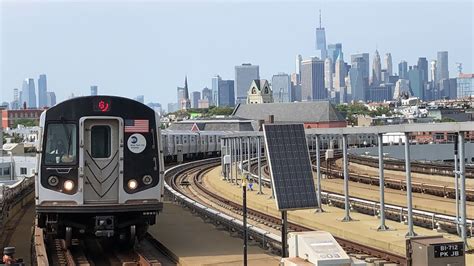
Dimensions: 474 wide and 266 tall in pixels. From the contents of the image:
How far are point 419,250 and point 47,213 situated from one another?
7.58 metres

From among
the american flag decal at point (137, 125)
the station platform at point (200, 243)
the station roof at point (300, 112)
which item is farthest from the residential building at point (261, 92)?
the american flag decal at point (137, 125)

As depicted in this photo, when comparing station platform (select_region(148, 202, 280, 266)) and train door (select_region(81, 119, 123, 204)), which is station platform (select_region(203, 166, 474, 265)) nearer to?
station platform (select_region(148, 202, 280, 266))

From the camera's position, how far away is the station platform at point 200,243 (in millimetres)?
14930

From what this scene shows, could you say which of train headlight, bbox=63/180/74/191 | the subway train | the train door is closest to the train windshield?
the subway train

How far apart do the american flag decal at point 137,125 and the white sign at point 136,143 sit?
124 mm

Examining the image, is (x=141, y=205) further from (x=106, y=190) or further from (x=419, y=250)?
(x=419, y=250)

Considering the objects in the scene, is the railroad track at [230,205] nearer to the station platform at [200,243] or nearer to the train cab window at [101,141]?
the station platform at [200,243]

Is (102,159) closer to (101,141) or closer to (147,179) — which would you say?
(101,141)

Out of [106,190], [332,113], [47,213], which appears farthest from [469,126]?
[332,113]

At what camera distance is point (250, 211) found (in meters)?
24.3

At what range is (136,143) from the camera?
48.3ft

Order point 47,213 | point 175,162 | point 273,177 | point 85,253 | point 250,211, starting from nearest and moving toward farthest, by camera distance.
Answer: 1. point 273,177
2. point 47,213
3. point 85,253
4. point 250,211
5. point 175,162

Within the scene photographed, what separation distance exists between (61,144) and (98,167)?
90 cm

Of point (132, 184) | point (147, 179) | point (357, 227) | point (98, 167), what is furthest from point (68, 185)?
point (357, 227)
